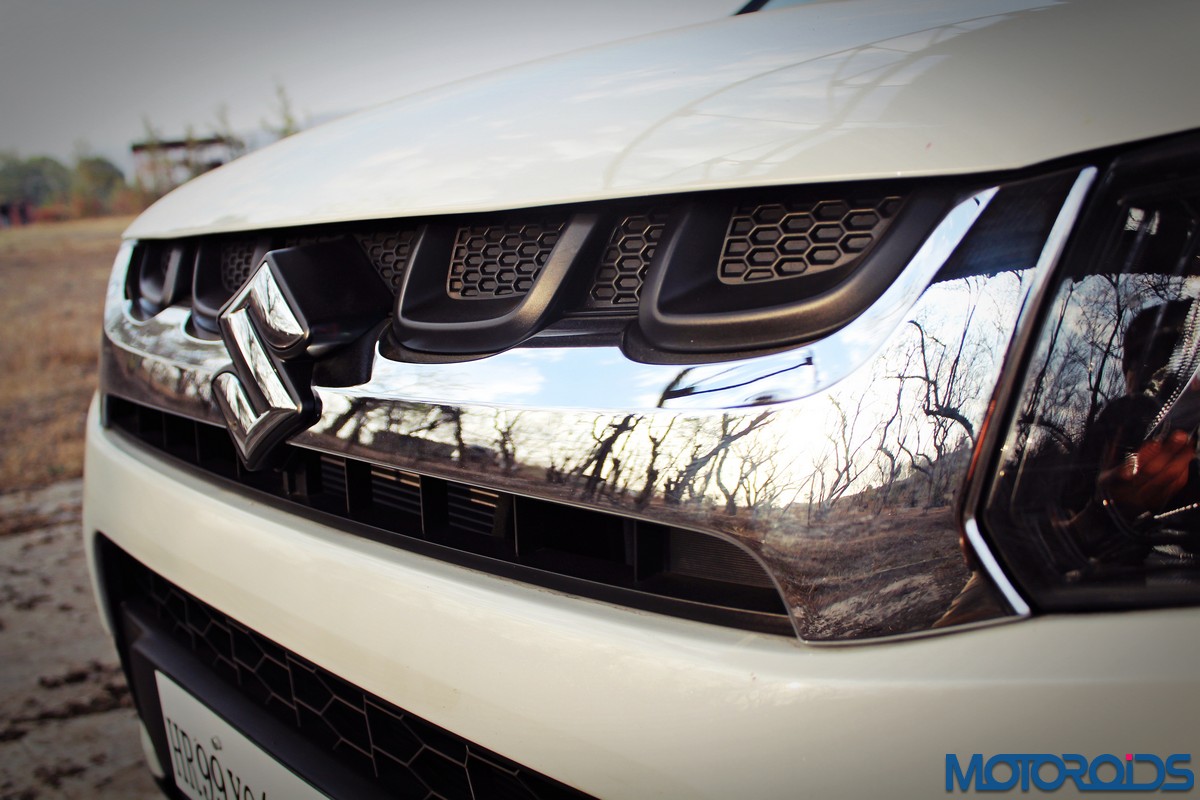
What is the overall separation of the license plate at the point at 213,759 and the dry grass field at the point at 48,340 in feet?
11.6

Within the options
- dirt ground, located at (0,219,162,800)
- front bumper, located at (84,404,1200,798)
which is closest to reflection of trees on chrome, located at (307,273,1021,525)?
front bumper, located at (84,404,1200,798)

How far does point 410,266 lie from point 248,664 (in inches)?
26.1

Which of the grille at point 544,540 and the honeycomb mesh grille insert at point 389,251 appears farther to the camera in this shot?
the honeycomb mesh grille insert at point 389,251

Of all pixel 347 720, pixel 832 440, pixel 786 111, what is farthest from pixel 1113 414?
pixel 347 720

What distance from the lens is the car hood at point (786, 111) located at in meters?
0.63

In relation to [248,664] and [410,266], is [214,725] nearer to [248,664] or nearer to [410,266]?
[248,664]

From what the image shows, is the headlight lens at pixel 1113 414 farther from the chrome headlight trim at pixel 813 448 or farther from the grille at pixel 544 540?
the grille at pixel 544 540

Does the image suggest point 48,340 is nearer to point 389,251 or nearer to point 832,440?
point 389,251

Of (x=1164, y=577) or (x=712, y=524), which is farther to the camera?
(x=712, y=524)

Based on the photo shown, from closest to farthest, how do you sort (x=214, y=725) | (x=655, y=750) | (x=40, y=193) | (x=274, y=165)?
(x=655, y=750), (x=214, y=725), (x=274, y=165), (x=40, y=193)

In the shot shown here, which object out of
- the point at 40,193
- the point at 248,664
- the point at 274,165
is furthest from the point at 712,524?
the point at 40,193

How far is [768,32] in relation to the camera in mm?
1036

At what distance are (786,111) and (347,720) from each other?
0.89m

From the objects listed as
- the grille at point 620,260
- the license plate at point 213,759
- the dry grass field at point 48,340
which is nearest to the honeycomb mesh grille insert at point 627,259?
the grille at point 620,260
